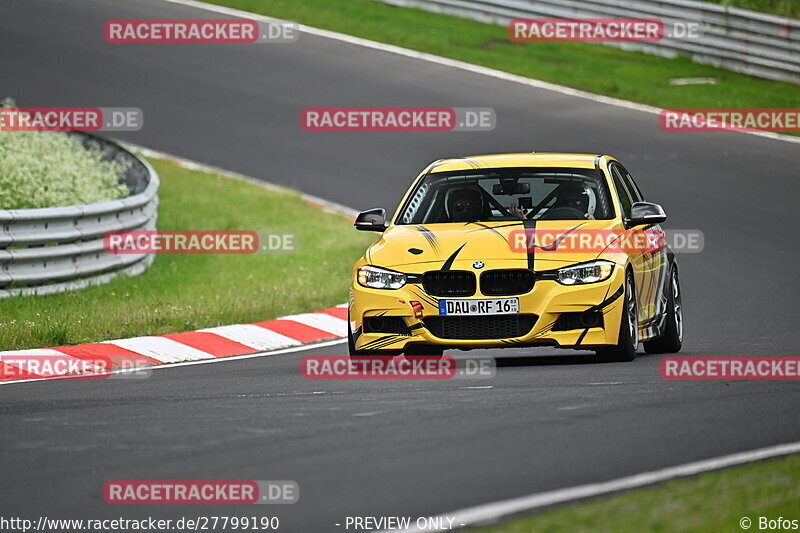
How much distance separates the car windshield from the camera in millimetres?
11469

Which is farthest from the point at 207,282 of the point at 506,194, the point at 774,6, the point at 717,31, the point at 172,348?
the point at 774,6

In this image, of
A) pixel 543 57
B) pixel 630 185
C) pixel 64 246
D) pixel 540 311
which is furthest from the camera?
pixel 543 57

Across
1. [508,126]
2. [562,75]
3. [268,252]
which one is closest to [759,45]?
[562,75]

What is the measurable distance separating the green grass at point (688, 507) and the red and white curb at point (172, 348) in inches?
231

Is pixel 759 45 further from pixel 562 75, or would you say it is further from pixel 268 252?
pixel 268 252

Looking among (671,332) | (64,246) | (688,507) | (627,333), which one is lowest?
(671,332)

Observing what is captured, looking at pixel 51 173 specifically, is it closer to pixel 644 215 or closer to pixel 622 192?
pixel 622 192

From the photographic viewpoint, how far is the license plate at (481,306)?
1023 centimetres

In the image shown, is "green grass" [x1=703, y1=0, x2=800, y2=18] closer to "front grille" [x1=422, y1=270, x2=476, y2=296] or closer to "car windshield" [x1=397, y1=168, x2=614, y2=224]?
"car windshield" [x1=397, y1=168, x2=614, y2=224]

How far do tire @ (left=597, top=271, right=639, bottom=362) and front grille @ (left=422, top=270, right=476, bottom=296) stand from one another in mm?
1036

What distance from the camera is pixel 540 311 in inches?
402

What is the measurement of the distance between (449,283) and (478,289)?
214mm

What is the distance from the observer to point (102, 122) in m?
25.7

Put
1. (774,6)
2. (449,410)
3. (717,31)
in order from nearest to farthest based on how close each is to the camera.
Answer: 1. (449,410)
2. (717,31)
3. (774,6)
